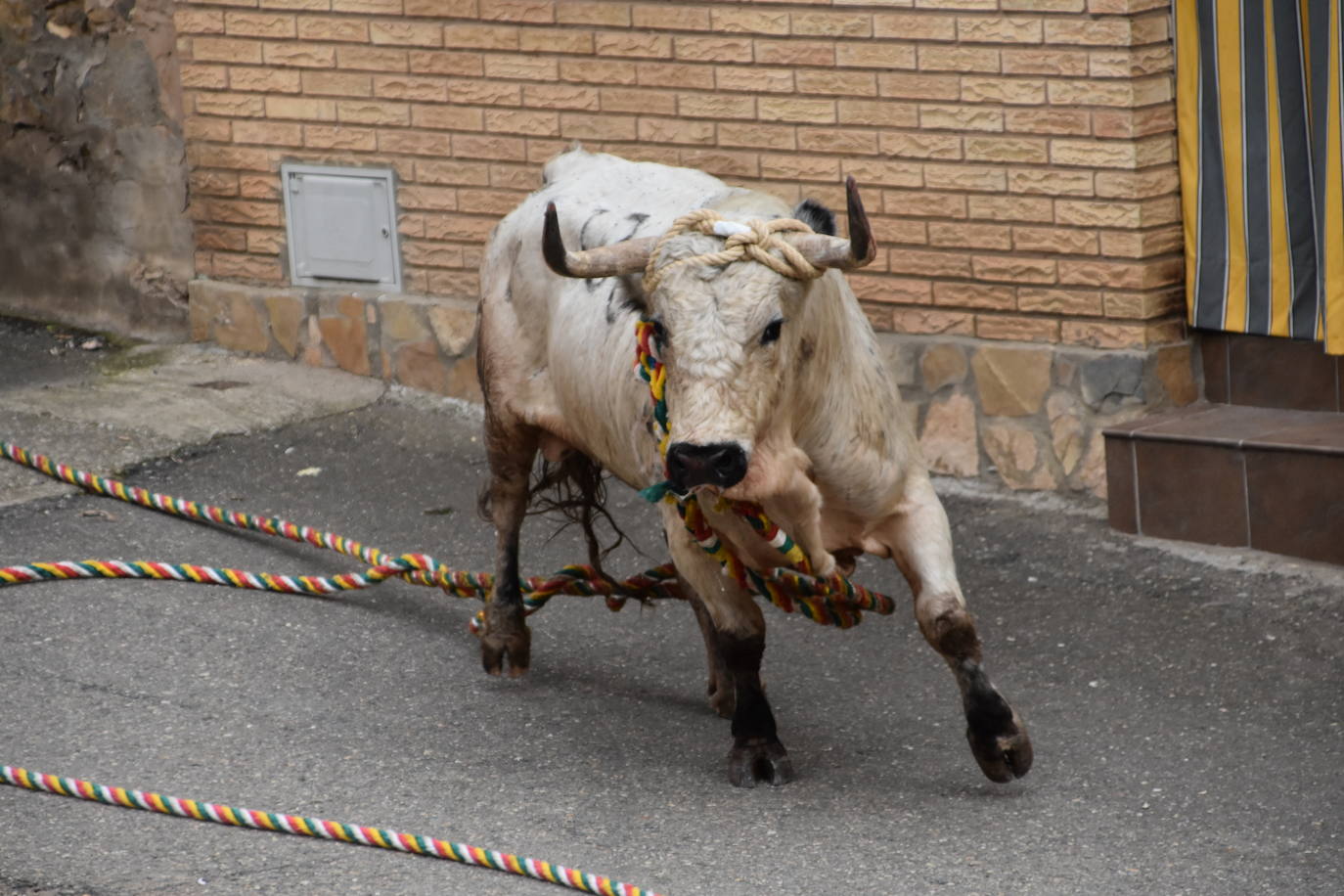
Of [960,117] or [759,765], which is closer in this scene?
[759,765]

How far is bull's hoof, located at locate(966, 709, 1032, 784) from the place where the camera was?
478 cm

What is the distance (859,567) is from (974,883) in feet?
8.00

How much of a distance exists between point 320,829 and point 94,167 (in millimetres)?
5516

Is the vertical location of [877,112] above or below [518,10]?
below

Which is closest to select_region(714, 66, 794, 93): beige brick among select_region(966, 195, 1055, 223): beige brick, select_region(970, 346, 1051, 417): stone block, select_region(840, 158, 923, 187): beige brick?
select_region(840, 158, 923, 187): beige brick

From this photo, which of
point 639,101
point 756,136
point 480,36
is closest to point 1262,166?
point 756,136

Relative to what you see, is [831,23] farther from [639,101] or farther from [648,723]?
[648,723]

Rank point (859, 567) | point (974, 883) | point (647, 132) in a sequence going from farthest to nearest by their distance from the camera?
point (647, 132)
point (859, 567)
point (974, 883)

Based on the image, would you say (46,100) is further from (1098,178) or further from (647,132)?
(1098,178)

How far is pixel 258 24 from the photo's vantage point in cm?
873

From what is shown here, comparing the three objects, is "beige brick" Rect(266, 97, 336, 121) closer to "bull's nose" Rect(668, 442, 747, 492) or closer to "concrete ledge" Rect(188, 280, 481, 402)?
"concrete ledge" Rect(188, 280, 481, 402)

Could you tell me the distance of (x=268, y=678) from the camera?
5.82 m

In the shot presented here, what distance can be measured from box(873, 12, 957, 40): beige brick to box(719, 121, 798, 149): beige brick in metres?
0.53

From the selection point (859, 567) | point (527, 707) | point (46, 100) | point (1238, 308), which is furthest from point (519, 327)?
point (46, 100)
